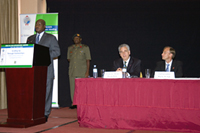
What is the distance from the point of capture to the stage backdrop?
21.5ft

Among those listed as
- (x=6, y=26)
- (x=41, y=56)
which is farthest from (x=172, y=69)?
(x=6, y=26)

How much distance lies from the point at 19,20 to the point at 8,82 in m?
3.48

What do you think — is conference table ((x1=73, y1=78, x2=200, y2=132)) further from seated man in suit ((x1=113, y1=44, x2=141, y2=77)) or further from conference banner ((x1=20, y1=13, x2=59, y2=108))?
conference banner ((x1=20, y1=13, x2=59, y2=108))

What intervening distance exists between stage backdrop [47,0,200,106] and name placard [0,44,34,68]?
10.2 feet

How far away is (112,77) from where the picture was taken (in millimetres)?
3916

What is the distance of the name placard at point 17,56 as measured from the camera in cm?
385

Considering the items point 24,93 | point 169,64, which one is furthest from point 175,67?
point 24,93

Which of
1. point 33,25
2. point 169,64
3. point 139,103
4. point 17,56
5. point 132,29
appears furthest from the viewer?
point 132,29

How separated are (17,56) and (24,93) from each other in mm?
514

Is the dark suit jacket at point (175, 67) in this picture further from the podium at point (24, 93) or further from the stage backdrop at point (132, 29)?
the stage backdrop at point (132, 29)

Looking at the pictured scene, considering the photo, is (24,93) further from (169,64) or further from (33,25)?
(33,25)

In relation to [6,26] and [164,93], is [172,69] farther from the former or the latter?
[6,26]

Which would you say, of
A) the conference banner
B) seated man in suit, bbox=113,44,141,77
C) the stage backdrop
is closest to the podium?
seated man in suit, bbox=113,44,141,77

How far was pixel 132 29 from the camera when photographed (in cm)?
679
